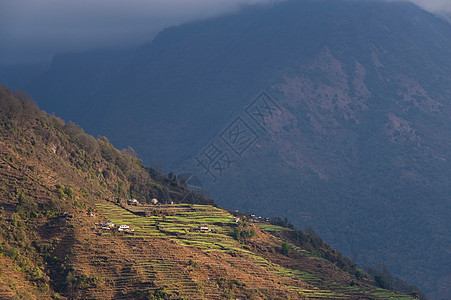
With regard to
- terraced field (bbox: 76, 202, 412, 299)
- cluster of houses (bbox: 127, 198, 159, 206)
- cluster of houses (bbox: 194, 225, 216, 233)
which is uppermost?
cluster of houses (bbox: 127, 198, 159, 206)

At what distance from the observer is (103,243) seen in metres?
77.5

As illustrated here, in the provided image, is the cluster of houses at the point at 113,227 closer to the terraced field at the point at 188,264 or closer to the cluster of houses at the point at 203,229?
the terraced field at the point at 188,264

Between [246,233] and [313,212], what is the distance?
78.4 meters

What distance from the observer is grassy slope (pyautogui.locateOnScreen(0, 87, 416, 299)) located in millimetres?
71312

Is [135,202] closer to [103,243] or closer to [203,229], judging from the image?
[203,229]

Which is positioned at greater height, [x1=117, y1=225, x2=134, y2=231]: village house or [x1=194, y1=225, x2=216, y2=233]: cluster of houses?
[x1=194, y1=225, x2=216, y2=233]: cluster of houses

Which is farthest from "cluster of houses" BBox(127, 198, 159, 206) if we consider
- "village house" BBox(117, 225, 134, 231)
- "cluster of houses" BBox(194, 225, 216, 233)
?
"village house" BBox(117, 225, 134, 231)

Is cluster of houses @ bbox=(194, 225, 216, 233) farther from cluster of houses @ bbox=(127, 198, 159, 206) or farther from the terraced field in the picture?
cluster of houses @ bbox=(127, 198, 159, 206)

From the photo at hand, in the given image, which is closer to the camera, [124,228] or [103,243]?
[103,243]

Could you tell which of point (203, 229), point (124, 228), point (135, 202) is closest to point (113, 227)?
point (124, 228)

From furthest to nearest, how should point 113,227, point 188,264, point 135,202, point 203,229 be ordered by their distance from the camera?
1. point 135,202
2. point 203,229
3. point 113,227
4. point 188,264

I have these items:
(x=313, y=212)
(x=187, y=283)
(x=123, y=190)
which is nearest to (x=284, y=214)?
(x=313, y=212)

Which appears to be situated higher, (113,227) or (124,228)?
(124,228)

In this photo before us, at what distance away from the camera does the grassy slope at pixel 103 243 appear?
7131cm
